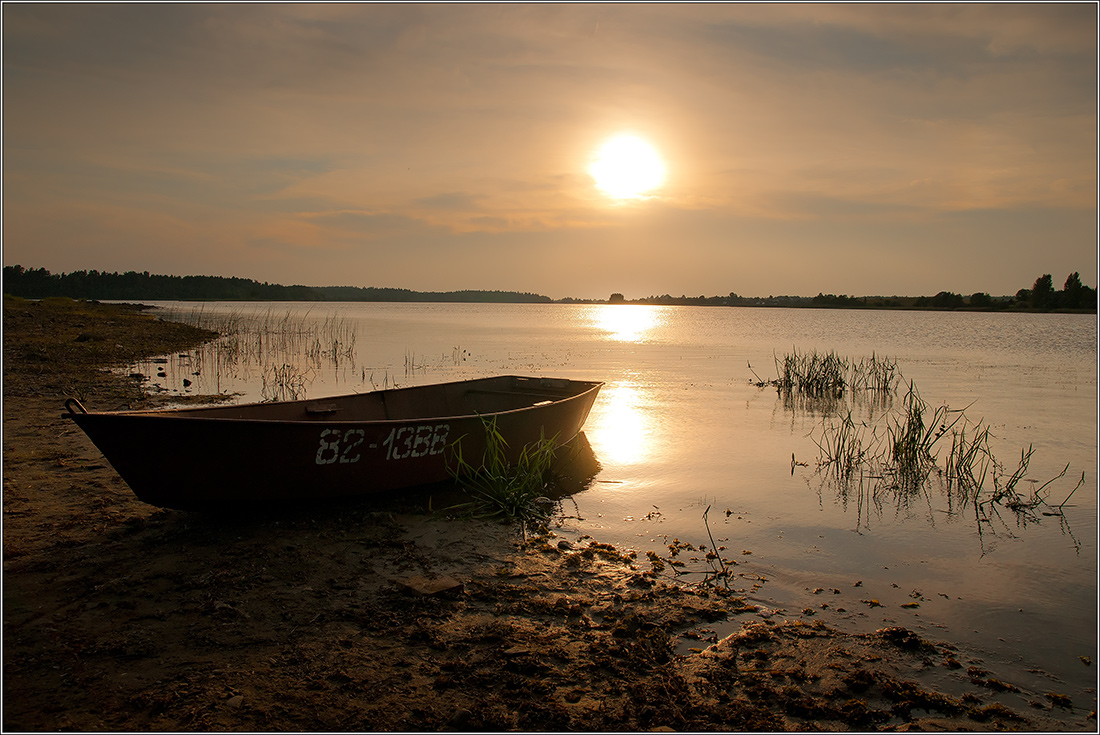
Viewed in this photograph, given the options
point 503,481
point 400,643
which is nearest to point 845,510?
point 503,481

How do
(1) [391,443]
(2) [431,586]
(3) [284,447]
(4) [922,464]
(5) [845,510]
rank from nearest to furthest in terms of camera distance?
1. (2) [431,586]
2. (3) [284,447]
3. (1) [391,443]
4. (5) [845,510]
5. (4) [922,464]

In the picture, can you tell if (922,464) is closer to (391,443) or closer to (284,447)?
(391,443)

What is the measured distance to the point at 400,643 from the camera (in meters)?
3.76

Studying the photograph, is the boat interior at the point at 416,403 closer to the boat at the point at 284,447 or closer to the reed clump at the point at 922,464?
the boat at the point at 284,447

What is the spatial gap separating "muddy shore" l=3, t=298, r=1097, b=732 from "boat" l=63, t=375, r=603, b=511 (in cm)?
36

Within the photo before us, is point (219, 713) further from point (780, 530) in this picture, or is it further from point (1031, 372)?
point (1031, 372)

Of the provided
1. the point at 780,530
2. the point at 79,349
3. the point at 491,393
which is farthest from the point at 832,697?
the point at 79,349

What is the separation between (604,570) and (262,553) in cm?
257

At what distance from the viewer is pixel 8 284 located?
7594 cm

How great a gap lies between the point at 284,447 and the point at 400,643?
2.23 m

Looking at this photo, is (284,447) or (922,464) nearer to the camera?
(284,447)

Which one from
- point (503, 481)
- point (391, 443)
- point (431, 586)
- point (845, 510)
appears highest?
point (391, 443)

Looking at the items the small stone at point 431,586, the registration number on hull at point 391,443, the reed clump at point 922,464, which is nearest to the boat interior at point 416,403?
the registration number on hull at point 391,443

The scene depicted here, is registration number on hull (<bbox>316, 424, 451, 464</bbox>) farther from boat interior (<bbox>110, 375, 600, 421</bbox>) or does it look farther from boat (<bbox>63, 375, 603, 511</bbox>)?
boat interior (<bbox>110, 375, 600, 421</bbox>)
